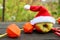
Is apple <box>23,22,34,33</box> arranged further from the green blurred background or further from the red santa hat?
the green blurred background

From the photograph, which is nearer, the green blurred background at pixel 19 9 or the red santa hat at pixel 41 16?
the red santa hat at pixel 41 16

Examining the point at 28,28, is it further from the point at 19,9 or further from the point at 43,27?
the point at 19,9

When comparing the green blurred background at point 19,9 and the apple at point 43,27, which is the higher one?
the green blurred background at point 19,9

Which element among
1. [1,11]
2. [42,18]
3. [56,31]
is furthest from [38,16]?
[1,11]

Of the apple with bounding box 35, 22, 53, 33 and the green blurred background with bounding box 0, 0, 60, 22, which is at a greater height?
the green blurred background with bounding box 0, 0, 60, 22

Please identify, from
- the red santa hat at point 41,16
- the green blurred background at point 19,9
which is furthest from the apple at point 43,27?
the green blurred background at point 19,9

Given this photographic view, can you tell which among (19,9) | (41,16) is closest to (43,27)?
(41,16)

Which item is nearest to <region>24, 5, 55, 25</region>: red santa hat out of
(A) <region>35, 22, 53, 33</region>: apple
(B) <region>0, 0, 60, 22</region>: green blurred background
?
(A) <region>35, 22, 53, 33</region>: apple

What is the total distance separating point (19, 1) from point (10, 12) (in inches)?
5.8

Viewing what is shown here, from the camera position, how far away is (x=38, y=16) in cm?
100

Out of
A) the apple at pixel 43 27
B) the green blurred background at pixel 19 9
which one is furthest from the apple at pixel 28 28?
the green blurred background at pixel 19 9

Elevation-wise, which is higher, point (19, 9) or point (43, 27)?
point (19, 9)

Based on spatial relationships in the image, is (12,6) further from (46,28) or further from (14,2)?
(46,28)

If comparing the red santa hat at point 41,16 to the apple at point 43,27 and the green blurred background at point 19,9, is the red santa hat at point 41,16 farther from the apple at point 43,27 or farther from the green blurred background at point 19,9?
the green blurred background at point 19,9
